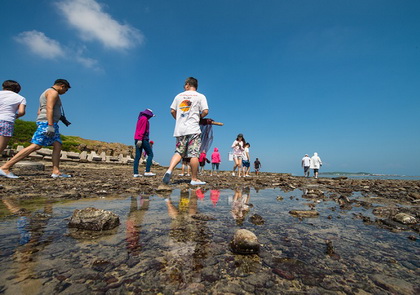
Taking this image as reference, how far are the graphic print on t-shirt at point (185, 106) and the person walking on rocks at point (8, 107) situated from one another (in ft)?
12.2

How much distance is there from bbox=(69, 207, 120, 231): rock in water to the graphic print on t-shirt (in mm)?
3422

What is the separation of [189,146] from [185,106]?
0.91m

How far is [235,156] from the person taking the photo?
11.8m

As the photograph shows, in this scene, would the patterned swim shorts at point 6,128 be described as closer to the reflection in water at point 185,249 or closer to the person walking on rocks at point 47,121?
the person walking on rocks at point 47,121

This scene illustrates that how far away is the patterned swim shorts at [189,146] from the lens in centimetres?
473

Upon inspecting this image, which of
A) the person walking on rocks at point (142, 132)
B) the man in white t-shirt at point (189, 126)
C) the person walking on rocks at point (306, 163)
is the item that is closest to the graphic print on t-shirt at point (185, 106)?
the man in white t-shirt at point (189, 126)

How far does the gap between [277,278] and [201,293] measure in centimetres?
35

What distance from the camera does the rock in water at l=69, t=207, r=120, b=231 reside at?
4.88 ft

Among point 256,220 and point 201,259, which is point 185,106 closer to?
point 256,220

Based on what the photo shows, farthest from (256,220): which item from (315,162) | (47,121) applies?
(315,162)

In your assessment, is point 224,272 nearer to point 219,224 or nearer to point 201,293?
point 201,293

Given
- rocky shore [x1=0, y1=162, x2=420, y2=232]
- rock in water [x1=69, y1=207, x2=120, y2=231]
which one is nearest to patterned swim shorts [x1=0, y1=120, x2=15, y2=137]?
rocky shore [x1=0, y1=162, x2=420, y2=232]

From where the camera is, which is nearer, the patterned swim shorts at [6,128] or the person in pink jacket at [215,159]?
the patterned swim shorts at [6,128]

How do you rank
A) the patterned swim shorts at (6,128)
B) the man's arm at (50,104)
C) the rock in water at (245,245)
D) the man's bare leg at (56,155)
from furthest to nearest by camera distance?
the man's bare leg at (56,155), the man's arm at (50,104), the patterned swim shorts at (6,128), the rock in water at (245,245)
